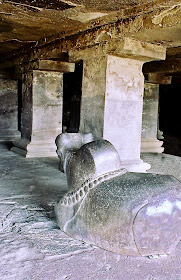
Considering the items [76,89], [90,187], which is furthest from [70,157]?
[76,89]

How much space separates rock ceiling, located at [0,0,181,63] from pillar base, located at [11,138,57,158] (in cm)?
221

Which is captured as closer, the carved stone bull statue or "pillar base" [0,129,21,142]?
the carved stone bull statue

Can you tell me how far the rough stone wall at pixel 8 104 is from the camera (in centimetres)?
762

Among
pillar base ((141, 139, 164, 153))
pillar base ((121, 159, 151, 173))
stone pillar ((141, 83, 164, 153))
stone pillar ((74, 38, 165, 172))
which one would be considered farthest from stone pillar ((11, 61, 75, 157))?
stone pillar ((141, 83, 164, 153))

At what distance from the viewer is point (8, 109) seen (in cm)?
778

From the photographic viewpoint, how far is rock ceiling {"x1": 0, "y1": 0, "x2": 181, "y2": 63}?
111 inches

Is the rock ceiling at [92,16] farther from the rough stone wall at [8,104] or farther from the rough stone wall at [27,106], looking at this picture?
the rough stone wall at [8,104]

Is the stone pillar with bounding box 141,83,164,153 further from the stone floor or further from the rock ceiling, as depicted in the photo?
the stone floor

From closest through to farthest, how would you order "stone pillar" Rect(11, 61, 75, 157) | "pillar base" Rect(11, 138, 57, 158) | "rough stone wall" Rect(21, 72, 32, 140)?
1. "pillar base" Rect(11, 138, 57, 158)
2. "stone pillar" Rect(11, 61, 75, 157)
3. "rough stone wall" Rect(21, 72, 32, 140)

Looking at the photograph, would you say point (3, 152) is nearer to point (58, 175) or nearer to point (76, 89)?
point (58, 175)

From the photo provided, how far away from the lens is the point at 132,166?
4148mm

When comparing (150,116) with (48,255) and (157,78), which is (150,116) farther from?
(48,255)

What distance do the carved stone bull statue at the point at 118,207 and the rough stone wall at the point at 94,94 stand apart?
1.56 meters

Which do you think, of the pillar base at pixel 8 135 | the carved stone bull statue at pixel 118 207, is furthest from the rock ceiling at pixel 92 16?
the pillar base at pixel 8 135
